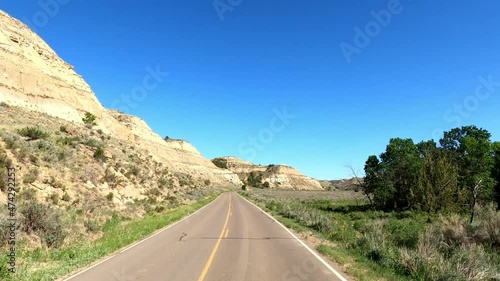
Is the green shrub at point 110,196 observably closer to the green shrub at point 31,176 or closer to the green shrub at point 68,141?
the green shrub at point 31,176

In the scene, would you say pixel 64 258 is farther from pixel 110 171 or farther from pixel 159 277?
pixel 110 171

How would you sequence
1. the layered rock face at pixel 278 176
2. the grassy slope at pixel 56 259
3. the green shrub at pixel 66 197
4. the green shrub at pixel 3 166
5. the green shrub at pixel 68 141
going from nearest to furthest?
the grassy slope at pixel 56 259, the green shrub at pixel 3 166, the green shrub at pixel 66 197, the green shrub at pixel 68 141, the layered rock face at pixel 278 176

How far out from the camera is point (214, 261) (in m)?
10.6

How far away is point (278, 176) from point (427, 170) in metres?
136

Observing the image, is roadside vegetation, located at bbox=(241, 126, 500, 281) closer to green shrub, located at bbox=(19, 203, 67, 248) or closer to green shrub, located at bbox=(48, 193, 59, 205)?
green shrub, located at bbox=(19, 203, 67, 248)

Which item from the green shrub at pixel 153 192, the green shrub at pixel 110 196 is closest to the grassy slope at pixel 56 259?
the green shrub at pixel 110 196

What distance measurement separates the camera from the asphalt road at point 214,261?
880cm

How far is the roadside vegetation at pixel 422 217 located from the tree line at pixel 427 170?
12 cm

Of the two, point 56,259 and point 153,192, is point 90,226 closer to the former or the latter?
point 56,259

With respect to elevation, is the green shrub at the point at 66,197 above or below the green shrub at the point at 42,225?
above

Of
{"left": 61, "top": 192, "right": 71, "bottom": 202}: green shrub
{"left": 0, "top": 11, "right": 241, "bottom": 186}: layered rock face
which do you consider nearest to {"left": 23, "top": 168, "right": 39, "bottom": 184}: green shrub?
{"left": 61, "top": 192, "right": 71, "bottom": 202}: green shrub

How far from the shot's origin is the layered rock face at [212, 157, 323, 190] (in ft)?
556

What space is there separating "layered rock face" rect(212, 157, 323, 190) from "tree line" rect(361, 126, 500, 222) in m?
110

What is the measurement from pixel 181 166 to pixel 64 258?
91.5m
